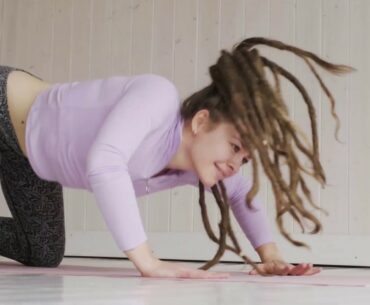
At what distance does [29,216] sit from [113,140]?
25.2 inches

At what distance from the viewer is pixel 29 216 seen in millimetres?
1867

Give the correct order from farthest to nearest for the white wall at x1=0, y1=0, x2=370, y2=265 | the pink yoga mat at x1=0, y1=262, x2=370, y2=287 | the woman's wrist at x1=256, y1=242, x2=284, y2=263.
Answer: the white wall at x1=0, y1=0, x2=370, y2=265, the woman's wrist at x1=256, y1=242, x2=284, y2=263, the pink yoga mat at x1=0, y1=262, x2=370, y2=287

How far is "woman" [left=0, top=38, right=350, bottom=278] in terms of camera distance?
131cm

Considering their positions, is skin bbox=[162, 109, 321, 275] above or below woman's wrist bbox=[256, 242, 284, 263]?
above

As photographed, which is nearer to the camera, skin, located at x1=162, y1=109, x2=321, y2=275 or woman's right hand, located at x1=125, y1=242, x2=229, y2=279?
woman's right hand, located at x1=125, y1=242, x2=229, y2=279

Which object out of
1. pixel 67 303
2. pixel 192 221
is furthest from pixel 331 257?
pixel 67 303

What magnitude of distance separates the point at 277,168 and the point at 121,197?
0.97 feet

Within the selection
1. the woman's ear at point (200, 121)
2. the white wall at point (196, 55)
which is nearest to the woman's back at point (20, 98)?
the woman's ear at point (200, 121)

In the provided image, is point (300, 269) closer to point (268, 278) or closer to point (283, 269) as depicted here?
point (283, 269)

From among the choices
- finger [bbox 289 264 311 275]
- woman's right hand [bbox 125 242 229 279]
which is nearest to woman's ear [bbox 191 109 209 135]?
woman's right hand [bbox 125 242 229 279]

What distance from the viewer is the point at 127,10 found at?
3.25m

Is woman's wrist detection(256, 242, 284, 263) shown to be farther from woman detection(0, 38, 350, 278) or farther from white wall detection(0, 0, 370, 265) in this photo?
white wall detection(0, 0, 370, 265)

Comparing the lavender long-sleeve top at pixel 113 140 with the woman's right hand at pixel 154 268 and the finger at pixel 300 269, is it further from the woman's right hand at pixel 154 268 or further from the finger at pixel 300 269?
the finger at pixel 300 269

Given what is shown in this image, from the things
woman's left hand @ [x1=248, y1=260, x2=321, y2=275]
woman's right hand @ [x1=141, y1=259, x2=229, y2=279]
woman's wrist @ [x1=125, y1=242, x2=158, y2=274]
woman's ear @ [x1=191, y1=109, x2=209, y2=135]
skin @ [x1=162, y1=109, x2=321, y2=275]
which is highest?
woman's ear @ [x1=191, y1=109, x2=209, y2=135]
